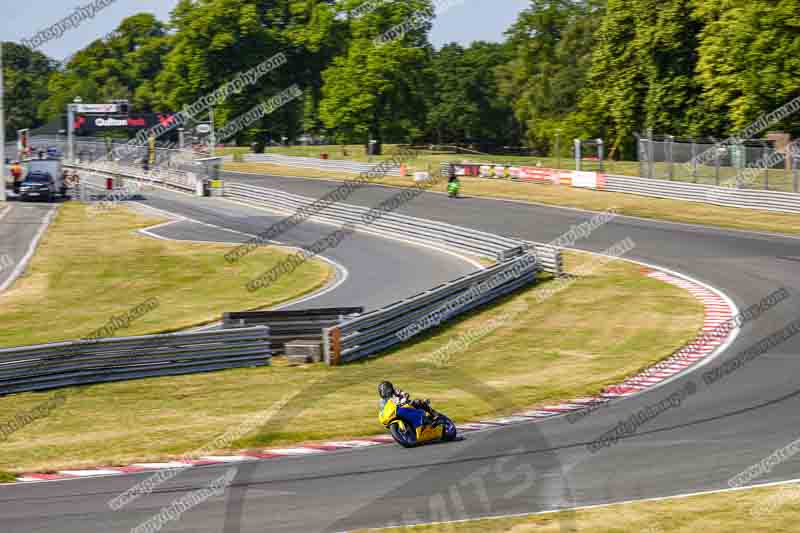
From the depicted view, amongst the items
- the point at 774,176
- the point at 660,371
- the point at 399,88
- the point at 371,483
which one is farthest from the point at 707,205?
the point at 399,88

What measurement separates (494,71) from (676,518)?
3892 inches

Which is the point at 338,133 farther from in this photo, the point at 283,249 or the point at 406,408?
the point at 406,408

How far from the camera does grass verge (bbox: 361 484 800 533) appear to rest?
32.9ft

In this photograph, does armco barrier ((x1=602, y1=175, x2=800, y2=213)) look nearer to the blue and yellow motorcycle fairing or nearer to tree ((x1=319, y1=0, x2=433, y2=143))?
the blue and yellow motorcycle fairing

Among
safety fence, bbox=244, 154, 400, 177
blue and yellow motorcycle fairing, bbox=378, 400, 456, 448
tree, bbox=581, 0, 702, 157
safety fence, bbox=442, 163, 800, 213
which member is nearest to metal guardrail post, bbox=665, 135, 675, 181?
safety fence, bbox=442, 163, 800, 213

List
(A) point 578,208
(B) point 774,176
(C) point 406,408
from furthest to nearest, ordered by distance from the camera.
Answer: (A) point 578,208, (B) point 774,176, (C) point 406,408

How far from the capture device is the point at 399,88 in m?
83.8

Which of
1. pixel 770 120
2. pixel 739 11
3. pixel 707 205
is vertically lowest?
pixel 707 205

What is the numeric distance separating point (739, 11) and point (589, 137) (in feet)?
88.4

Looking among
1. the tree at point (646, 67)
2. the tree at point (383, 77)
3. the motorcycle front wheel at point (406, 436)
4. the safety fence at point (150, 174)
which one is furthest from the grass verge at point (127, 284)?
the tree at point (383, 77)

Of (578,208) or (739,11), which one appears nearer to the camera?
(578,208)

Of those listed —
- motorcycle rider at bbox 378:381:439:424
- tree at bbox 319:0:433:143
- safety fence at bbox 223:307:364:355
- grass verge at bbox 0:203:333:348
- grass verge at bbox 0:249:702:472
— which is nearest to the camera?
motorcycle rider at bbox 378:381:439:424

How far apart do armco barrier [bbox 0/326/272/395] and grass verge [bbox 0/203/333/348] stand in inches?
200

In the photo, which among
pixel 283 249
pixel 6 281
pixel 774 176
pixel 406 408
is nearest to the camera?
pixel 406 408
